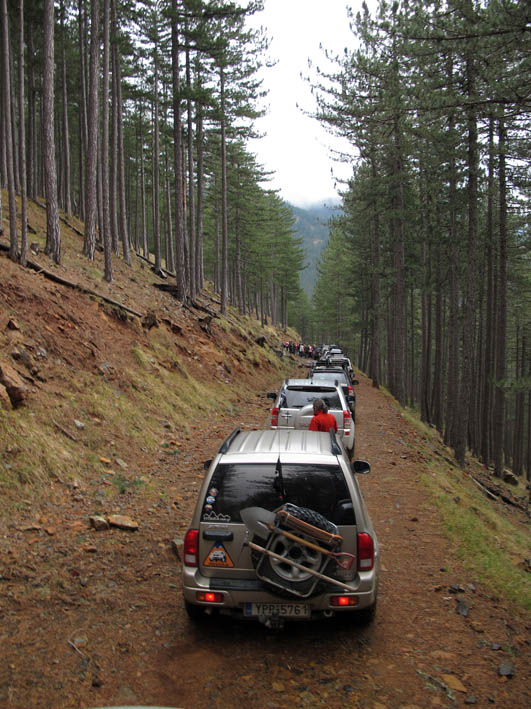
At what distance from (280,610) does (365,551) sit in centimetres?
88

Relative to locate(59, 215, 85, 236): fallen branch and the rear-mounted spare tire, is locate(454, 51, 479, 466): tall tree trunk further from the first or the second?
locate(59, 215, 85, 236): fallen branch

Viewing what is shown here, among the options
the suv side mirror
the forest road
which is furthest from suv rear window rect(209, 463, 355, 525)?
the forest road

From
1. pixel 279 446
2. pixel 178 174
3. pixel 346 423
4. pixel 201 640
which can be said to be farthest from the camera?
pixel 178 174

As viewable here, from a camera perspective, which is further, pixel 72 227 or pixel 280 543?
pixel 72 227

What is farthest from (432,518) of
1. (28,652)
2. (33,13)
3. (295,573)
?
(33,13)

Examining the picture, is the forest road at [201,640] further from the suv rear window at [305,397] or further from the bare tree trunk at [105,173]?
the bare tree trunk at [105,173]

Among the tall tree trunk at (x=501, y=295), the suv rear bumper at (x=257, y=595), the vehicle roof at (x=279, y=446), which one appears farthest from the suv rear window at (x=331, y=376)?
the suv rear bumper at (x=257, y=595)

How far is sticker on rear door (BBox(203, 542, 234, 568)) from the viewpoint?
4.45m

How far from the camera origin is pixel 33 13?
24.7 metres

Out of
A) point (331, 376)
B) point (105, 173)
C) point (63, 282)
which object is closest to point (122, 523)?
point (63, 282)

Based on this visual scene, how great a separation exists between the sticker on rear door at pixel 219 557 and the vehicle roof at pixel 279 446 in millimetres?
784

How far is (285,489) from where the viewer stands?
4.60 metres

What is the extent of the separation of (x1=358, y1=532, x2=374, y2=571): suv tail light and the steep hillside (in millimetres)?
4932

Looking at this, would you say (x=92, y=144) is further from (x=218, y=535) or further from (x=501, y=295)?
(x=218, y=535)
